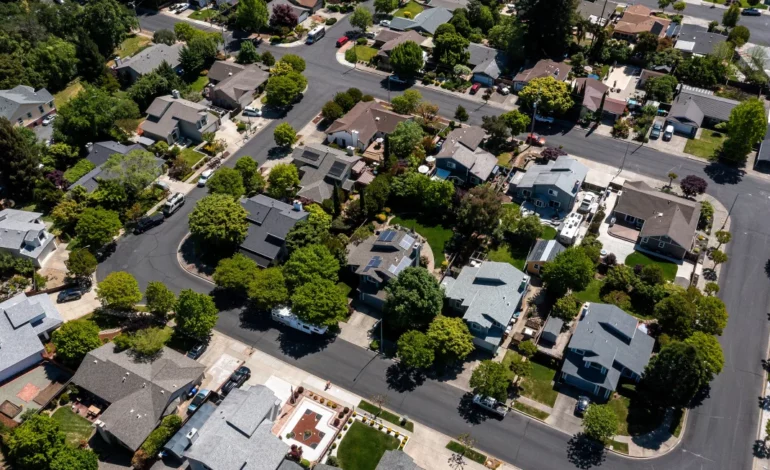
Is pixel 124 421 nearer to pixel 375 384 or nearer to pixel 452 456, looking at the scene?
pixel 375 384

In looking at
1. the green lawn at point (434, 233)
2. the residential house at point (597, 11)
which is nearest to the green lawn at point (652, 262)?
the green lawn at point (434, 233)

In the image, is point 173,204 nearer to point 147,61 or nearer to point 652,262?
point 147,61

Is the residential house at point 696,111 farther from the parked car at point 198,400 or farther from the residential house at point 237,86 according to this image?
the parked car at point 198,400

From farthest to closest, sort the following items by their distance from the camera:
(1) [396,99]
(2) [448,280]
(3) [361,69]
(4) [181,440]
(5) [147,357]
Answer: (3) [361,69], (1) [396,99], (2) [448,280], (5) [147,357], (4) [181,440]

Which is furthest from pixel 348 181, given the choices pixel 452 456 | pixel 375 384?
pixel 452 456

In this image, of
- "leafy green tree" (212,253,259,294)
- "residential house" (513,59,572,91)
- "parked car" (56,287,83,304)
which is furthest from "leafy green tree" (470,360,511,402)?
"residential house" (513,59,572,91)

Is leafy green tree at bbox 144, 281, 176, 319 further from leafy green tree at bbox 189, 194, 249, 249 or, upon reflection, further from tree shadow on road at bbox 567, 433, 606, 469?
tree shadow on road at bbox 567, 433, 606, 469
